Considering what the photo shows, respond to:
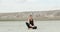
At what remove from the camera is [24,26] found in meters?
1.21

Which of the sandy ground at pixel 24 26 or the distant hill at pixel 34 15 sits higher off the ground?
the distant hill at pixel 34 15

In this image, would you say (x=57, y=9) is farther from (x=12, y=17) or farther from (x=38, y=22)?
(x=12, y=17)

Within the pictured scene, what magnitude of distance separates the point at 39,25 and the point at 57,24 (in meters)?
0.15

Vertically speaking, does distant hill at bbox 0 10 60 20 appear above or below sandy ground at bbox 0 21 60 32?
above

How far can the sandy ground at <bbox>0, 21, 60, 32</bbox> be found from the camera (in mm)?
1176

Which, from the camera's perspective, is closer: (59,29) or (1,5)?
(59,29)

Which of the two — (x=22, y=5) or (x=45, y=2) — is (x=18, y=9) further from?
(x=45, y=2)

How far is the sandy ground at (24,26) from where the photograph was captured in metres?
1.18

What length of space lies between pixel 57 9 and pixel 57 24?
12 cm

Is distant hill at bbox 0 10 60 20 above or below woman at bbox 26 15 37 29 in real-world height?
above

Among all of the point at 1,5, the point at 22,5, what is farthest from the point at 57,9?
the point at 1,5

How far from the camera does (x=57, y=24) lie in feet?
3.87

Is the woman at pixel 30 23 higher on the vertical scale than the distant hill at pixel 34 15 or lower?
lower

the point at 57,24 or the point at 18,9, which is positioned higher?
the point at 18,9
